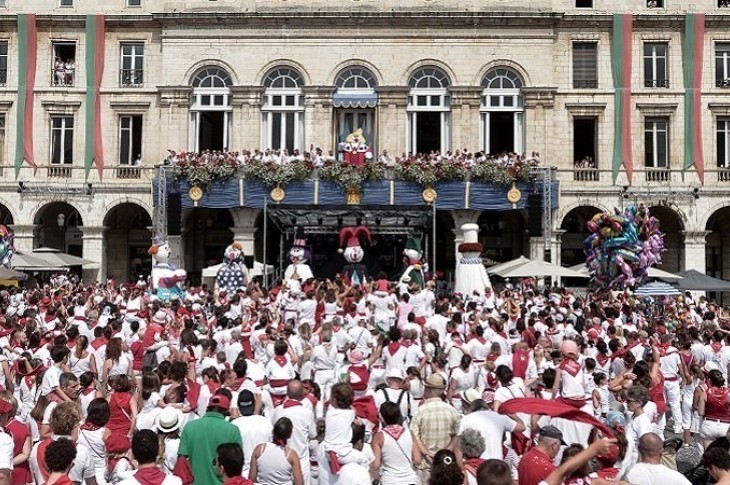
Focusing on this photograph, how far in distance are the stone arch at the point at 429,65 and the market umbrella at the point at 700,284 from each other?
1249 cm

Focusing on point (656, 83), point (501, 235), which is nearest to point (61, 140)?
point (501, 235)

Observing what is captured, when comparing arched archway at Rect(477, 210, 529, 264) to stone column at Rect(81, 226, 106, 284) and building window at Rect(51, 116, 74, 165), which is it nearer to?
stone column at Rect(81, 226, 106, 284)

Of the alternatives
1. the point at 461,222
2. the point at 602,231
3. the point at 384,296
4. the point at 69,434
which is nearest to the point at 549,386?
the point at 69,434

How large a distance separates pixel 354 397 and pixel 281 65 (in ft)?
85.0

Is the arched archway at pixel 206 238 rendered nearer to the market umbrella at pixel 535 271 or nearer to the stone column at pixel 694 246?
the market umbrella at pixel 535 271

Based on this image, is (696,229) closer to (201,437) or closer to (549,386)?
(549,386)

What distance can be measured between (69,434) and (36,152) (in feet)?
98.2

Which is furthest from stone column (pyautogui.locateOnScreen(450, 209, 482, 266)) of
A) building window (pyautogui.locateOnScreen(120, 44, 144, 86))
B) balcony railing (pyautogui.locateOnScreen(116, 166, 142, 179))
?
building window (pyautogui.locateOnScreen(120, 44, 144, 86))

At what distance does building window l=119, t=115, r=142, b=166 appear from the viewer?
34.8m

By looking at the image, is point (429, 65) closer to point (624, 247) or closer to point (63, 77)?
point (624, 247)

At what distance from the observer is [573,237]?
120ft

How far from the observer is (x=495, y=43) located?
110 feet

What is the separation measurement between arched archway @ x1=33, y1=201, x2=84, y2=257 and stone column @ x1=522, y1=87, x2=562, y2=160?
19.3 metres

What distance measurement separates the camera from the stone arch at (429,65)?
33.7 meters
